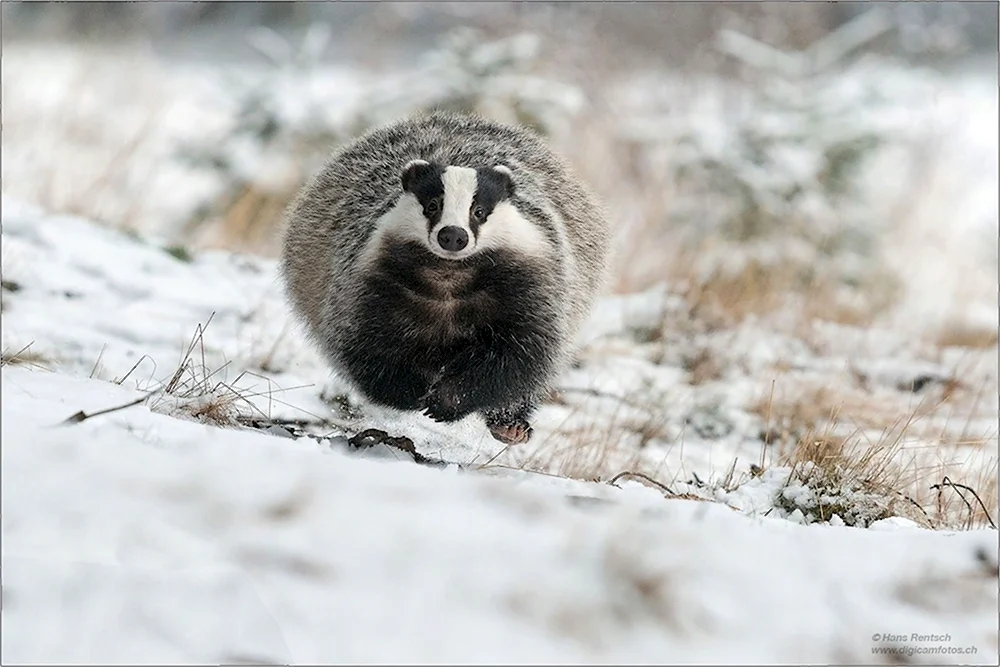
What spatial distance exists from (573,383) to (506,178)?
1418 millimetres

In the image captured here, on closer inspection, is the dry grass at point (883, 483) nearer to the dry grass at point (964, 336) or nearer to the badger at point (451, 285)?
the badger at point (451, 285)

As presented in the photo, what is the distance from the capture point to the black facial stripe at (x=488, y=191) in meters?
3.48

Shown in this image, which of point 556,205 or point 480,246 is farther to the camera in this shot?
point 556,205

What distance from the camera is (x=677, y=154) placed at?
739 cm

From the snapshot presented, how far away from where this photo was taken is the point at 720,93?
9.76 meters

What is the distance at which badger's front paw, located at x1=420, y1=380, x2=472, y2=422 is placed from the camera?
12.0 ft

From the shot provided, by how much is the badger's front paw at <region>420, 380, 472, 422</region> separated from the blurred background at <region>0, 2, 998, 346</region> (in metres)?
2.44

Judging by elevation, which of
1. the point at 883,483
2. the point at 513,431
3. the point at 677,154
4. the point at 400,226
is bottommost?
the point at 513,431

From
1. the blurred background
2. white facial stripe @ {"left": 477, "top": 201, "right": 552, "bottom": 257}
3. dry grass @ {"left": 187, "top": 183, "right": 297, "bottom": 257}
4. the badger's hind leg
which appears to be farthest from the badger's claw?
dry grass @ {"left": 187, "top": 183, "right": 297, "bottom": 257}

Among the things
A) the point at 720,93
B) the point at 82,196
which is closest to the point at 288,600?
the point at 82,196

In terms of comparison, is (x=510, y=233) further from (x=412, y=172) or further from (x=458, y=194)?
(x=412, y=172)

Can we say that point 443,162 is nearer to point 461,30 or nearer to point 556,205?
point 556,205

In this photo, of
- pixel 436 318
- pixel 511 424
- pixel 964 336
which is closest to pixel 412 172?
pixel 436 318

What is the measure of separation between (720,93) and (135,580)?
29.5ft
